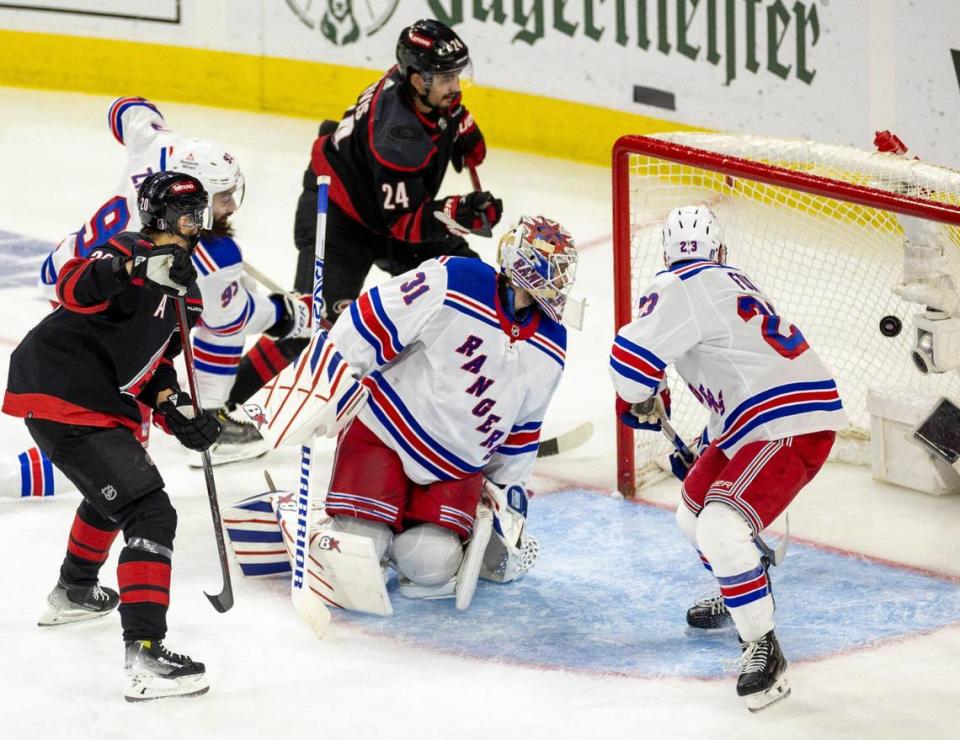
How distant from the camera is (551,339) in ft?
13.0

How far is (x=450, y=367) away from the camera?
12.8 ft

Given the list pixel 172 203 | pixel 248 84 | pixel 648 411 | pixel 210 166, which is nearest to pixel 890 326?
pixel 648 411

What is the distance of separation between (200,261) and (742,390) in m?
1.58

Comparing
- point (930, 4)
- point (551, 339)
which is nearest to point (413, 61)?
point (551, 339)

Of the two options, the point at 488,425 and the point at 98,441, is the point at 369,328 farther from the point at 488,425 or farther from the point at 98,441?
the point at 98,441

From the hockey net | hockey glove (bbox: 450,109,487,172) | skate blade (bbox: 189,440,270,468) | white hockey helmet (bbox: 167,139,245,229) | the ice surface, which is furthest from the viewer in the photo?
hockey glove (bbox: 450,109,487,172)

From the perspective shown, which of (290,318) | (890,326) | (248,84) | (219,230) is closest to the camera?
(890,326)

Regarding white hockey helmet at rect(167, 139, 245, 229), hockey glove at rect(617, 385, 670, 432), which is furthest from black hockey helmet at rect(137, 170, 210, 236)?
hockey glove at rect(617, 385, 670, 432)

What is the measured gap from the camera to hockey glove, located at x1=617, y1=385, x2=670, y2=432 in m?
3.86

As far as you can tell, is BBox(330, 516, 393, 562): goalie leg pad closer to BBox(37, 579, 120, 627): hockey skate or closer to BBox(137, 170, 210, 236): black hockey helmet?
BBox(37, 579, 120, 627): hockey skate

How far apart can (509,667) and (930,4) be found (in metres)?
3.32

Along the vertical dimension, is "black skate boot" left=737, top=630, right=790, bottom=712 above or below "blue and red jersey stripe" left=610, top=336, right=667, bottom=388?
below

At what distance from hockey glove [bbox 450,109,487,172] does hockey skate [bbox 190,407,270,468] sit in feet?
3.15

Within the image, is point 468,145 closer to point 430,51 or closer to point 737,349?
point 430,51
